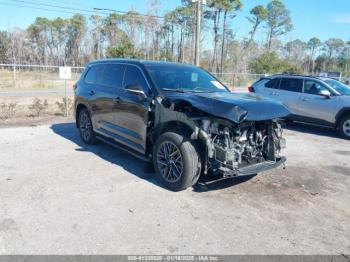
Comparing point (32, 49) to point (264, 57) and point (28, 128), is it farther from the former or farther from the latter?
point (28, 128)

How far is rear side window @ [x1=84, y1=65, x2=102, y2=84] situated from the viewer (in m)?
6.99

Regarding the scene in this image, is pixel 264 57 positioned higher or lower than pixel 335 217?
higher

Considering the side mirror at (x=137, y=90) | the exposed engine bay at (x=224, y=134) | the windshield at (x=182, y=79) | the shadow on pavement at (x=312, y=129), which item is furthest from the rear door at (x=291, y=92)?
the side mirror at (x=137, y=90)

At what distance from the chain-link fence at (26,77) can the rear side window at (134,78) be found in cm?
2254

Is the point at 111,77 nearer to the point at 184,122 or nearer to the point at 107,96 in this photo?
the point at 107,96

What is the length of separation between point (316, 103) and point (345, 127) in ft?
3.53

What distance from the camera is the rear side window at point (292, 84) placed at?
412 inches

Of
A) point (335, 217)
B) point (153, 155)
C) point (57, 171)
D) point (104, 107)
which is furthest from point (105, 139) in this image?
point (335, 217)

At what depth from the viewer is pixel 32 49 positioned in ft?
227

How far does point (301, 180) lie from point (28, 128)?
753cm

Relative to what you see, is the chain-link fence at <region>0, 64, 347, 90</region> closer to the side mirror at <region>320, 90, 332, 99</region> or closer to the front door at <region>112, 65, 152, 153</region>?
the side mirror at <region>320, 90, 332, 99</region>

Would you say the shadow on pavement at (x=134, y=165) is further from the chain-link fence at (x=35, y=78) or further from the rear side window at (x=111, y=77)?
the chain-link fence at (x=35, y=78)

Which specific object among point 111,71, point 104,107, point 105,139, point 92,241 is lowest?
point 92,241

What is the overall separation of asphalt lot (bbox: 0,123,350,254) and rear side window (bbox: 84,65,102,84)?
168 cm
